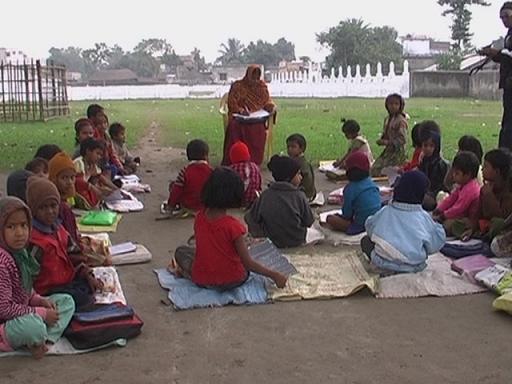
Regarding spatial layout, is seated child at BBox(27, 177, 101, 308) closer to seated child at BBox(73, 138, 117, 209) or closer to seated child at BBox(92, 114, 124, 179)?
seated child at BBox(73, 138, 117, 209)

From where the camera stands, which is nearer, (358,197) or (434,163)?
(358,197)

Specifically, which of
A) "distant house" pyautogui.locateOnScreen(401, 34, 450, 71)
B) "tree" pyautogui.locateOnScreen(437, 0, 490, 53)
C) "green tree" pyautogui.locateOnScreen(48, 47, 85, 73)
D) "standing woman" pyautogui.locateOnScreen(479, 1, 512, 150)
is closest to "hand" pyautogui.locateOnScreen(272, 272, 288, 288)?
"standing woman" pyautogui.locateOnScreen(479, 1, 512, 150)

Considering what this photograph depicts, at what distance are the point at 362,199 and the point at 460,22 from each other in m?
46.1

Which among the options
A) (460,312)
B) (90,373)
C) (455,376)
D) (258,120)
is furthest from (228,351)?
(258,120)

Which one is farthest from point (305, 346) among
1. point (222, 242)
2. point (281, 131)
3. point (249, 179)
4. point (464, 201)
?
point (281, 131)

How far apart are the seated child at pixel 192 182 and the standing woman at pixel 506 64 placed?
3.24 meters

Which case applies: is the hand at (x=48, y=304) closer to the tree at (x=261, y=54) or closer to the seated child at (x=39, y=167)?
the seated child at (x=39, y=167)

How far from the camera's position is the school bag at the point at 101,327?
4.00 meters

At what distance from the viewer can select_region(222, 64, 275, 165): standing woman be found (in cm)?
1039

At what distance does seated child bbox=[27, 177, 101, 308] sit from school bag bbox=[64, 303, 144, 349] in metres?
0.27

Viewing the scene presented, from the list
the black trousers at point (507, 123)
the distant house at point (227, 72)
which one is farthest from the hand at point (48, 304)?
the distant house at point (227, 72)

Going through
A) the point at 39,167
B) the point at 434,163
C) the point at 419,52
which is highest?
the point at 419,52

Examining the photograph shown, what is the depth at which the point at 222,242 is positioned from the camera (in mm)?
4789

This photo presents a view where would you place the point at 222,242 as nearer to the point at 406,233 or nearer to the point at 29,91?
the point at 406,233
